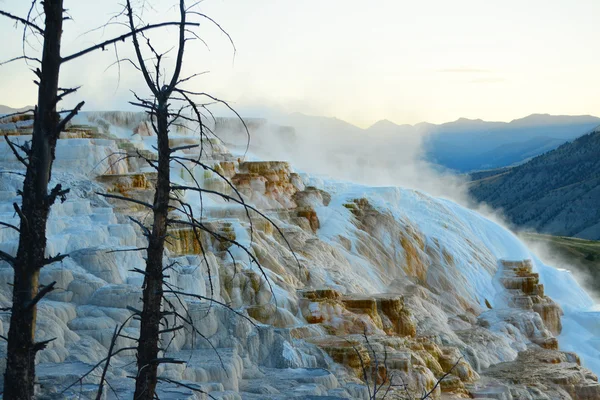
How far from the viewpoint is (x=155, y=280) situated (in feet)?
18.1

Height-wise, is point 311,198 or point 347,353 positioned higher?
point 311,198

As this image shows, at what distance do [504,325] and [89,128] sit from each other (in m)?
16.9

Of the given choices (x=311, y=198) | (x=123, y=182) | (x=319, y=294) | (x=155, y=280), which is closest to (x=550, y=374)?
(x=319, y=294)

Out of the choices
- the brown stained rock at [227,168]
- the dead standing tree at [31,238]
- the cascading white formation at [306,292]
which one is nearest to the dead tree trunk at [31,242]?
the dead standing tree at [31,238]

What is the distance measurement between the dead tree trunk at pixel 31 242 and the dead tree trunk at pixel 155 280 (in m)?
0.71

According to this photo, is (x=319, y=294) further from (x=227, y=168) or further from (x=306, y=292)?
(x=227, y=168)

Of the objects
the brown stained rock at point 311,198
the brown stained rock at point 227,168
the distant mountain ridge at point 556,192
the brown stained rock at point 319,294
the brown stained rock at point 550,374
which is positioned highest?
the distant mountain ridge at point 556,192

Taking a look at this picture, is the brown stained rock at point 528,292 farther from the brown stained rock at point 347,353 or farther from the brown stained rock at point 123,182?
the brown stained rock at point 347,353

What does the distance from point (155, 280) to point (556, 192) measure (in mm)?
96655

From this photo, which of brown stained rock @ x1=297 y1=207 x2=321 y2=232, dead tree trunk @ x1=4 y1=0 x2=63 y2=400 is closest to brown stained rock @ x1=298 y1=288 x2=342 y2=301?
brown stained rock @ x1=297 y1=207 x2=321 y2=232

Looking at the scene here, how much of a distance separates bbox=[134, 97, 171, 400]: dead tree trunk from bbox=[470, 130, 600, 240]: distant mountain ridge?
81.7m

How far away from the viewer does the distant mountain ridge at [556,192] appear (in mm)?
89125

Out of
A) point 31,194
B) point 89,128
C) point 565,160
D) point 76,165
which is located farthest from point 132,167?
point 565,160

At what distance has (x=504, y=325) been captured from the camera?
28.1 metres
